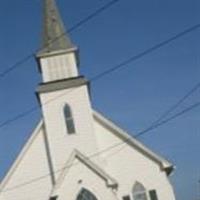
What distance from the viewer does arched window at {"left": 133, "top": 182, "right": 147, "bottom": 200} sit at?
2995cm

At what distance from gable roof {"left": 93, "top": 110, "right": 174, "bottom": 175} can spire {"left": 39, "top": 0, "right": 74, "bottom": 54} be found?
4.65 meters

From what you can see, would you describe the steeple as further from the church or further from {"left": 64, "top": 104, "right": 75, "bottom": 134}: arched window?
{"left": 64, "top": 104, "right": 75, "bottom": 134}: arched window

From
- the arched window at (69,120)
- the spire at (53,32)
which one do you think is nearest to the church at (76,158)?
the arched window at (69,120)

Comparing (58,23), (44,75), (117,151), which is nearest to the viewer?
(117,151)

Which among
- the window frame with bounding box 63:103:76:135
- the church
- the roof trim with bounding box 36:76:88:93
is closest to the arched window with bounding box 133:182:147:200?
the church

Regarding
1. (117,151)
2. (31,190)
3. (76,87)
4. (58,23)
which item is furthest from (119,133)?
(58,23)

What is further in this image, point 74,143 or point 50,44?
point 50,44

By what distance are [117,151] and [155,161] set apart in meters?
2.07

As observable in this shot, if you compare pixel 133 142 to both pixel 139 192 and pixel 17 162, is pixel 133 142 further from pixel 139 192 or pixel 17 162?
pixel 17 162

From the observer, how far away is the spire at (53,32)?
33719 millimetres

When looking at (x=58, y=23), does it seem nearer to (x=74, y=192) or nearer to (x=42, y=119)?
(x=42, y=119)

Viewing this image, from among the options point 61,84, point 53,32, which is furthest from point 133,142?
point 53,32

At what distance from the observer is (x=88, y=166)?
29.4m

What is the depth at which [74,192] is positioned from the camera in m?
29.1
